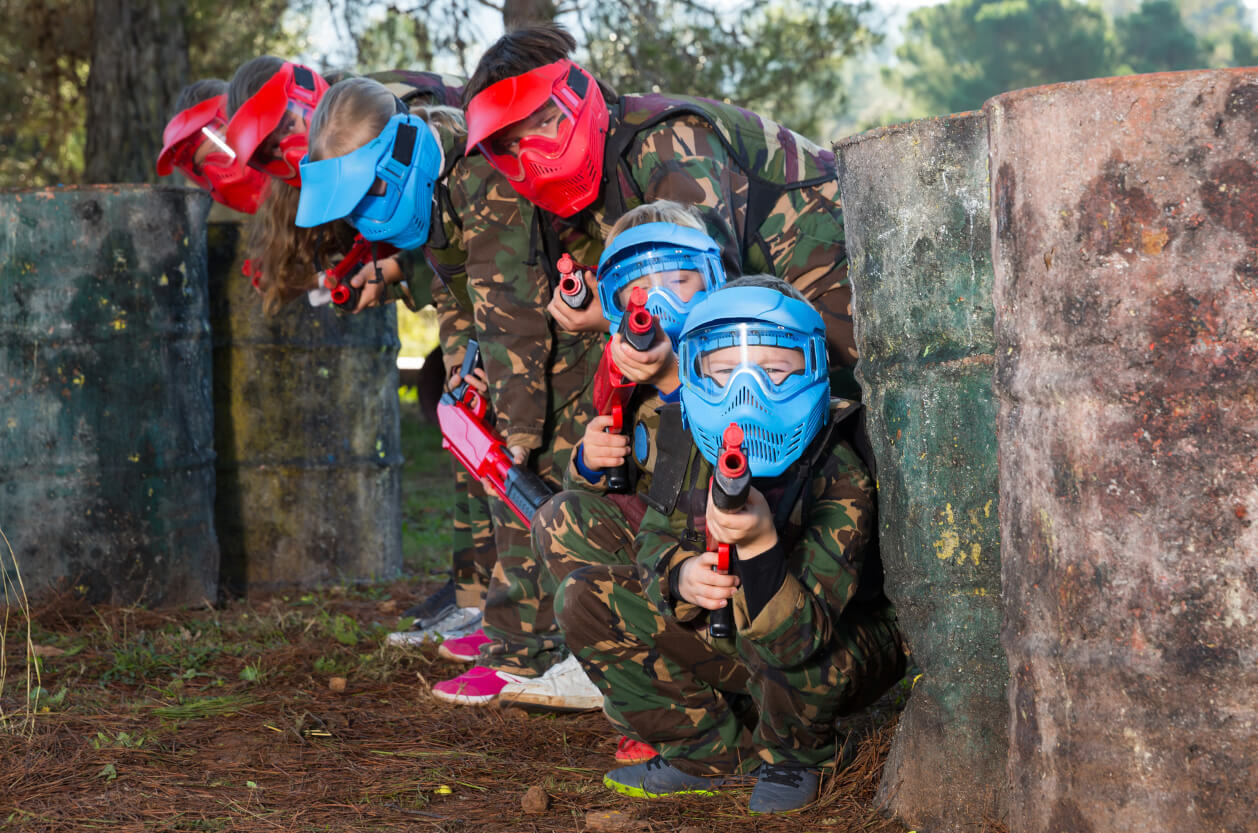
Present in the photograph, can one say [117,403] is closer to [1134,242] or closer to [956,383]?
[956,383]

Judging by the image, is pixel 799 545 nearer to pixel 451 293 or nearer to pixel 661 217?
pixel 661 217

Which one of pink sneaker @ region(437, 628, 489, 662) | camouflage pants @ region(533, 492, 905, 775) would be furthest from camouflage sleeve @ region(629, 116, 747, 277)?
pink sneaker @ region(437, 628, 489, 662)

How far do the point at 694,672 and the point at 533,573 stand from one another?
101cm

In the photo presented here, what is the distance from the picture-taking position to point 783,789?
2680mm

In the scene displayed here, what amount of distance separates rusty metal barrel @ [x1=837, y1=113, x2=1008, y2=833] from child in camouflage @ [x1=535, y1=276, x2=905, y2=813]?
154 millimetres

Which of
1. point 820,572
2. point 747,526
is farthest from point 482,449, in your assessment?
point 747,526

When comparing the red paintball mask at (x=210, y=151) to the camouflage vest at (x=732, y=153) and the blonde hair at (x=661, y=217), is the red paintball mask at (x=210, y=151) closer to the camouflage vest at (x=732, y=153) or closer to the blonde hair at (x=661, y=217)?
the camouflage vest at (x=732, y=153)

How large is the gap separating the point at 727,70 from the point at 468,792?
6.15 m

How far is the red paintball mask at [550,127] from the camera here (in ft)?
10.5

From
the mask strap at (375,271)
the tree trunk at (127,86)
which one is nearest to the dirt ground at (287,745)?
the mask strap at (375,271)

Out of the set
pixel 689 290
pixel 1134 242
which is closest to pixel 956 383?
pixel 1134 242

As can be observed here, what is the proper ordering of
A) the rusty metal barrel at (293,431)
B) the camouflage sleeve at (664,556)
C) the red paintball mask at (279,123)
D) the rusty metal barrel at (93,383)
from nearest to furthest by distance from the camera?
1. the camouflage sleeve at (664,556)
2. the red paintball mask at (279,123)
3. the rusty metal barrel at (93,383)
4. the rusty metal barrel at (293,431)

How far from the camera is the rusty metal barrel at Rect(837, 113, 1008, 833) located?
2.32 m

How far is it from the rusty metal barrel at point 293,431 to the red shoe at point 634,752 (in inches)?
112
